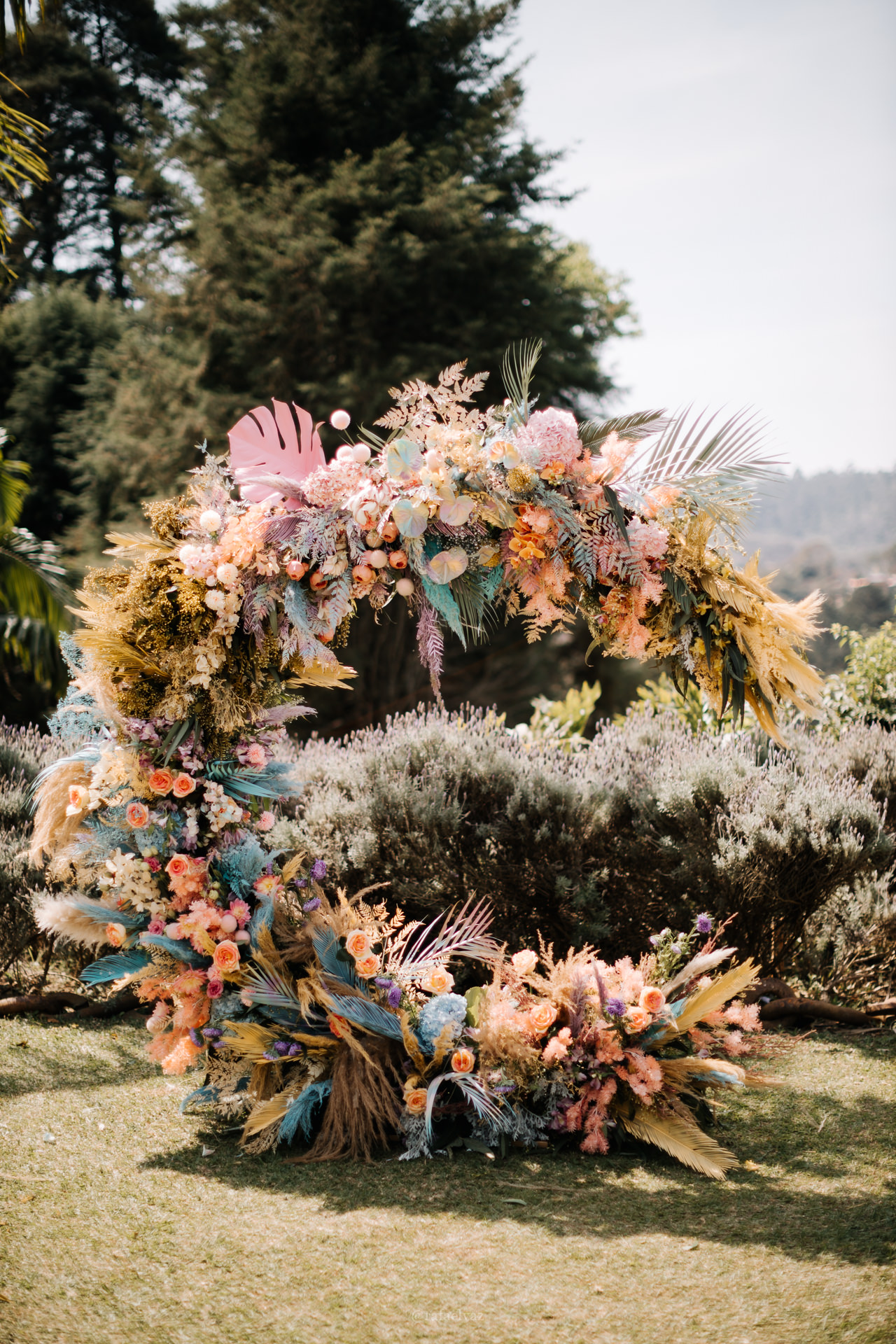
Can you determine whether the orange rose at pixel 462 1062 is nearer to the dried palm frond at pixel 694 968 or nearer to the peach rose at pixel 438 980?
the peach rose at pixel 438 980

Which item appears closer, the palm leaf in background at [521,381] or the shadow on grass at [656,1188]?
the shadow on grass at [656,1188]

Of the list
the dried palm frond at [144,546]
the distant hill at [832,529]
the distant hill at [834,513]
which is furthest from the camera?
the distant hill at [834,513]

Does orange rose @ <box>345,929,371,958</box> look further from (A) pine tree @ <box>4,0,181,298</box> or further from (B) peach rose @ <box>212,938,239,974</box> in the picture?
(A) pine tree @ <box>4,0,181,298</box>

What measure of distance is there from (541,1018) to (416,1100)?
51 cm

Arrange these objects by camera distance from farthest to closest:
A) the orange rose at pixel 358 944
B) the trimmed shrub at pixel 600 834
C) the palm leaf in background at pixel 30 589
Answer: the palm leaf in background at pixel 30 589
the trimmed shrub at pixel 600 834
the orange rose at pixel 358 944

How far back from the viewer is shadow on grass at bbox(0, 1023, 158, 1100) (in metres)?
3.94

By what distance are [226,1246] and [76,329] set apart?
17291 mm

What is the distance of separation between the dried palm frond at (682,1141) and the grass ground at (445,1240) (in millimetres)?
56

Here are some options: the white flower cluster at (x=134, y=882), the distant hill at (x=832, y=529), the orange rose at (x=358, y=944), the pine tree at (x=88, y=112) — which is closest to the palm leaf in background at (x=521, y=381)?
the orange rose at (x=358, y=944)

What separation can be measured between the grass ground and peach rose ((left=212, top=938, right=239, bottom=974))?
0.63 meters

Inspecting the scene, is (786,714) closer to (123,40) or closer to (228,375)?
(228,375)

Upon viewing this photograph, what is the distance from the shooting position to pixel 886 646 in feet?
20.2

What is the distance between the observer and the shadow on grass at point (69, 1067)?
394 cm

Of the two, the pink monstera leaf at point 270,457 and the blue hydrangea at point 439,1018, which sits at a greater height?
the pink monstera leaf at point 270,457
